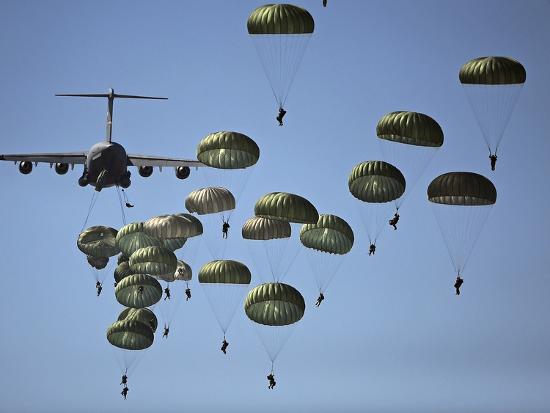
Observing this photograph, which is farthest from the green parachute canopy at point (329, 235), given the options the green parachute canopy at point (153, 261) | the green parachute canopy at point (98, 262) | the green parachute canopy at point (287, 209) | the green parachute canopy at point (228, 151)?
the green parachute canopy at point (98, 262)

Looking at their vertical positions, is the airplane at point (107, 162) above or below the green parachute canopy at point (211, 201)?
above

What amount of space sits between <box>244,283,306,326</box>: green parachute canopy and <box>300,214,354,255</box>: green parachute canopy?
201 inches

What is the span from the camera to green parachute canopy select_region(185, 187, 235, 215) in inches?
3241

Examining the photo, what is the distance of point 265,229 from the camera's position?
80.4 m

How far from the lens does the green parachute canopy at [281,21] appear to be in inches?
2790

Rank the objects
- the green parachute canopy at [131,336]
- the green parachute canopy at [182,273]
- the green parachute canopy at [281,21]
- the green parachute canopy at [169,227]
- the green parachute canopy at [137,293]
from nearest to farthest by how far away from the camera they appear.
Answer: the green parachute canopy at [281,21] < the green parachute canopy at [169,227] < the green parachute canopy at [137,293] < the green parachute canopy at [131,336] < the green parachute canopy at [182,273]

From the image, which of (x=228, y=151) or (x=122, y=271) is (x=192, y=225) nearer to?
(x=228, y=151)

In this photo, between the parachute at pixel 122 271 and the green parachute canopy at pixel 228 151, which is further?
the parachute at pixel 122 271

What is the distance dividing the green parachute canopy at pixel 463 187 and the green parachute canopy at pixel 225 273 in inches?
528

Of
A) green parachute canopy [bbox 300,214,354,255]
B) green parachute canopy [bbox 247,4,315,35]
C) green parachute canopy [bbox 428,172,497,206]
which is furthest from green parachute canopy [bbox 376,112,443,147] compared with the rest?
green parachute canopy [bbox 300,214,354,255]

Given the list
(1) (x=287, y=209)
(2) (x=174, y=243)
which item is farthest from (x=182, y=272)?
(1) (x=287, y=209)

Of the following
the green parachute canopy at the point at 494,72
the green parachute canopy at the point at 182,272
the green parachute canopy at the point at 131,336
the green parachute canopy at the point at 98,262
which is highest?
the green parachute canopy at the point at 98,262

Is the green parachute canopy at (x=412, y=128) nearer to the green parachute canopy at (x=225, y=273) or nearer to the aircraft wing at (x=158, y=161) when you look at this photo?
the green parachute canopy at (x=225, y=273)

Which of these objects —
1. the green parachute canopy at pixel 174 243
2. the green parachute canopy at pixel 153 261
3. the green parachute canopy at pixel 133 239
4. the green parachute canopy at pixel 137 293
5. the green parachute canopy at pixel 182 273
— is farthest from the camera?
the green parachute canopy at pixel 182 273
